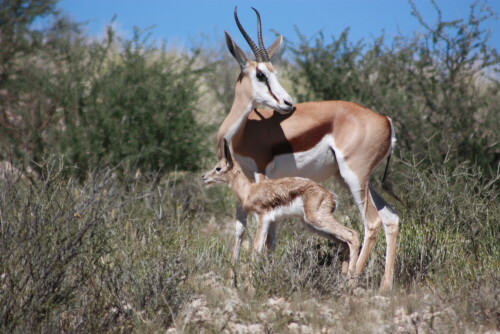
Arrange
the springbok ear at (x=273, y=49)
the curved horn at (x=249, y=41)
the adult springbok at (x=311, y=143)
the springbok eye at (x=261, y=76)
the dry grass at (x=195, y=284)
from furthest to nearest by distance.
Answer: the springbok ear at (x=273, y=49)
the curved horn at (x=249, y=41)
the springbok eye at (x=261, y=76)
the adult springbok at (x=311, y=143)
the dry grass at (x=195, y=284)

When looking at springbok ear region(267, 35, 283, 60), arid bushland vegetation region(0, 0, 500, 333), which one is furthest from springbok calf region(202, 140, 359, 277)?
springbok ear region(267, 35, 283, 60)

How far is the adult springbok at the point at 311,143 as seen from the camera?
6617 mm

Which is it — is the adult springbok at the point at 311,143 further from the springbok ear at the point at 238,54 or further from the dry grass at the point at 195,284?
the dry grass at the point at 195,284

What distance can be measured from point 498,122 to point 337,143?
16.9ft

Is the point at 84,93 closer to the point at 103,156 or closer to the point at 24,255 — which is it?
the point at 103,156

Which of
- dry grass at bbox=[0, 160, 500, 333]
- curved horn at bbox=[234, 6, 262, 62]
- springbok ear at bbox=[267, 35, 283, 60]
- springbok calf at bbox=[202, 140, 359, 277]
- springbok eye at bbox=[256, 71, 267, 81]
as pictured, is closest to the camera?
dry grass at bbox=[0, 160, 500, 333]

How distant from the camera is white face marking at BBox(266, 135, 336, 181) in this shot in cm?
671

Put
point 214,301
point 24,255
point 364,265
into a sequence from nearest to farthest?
point 24,255
point 214,301
point 364,265

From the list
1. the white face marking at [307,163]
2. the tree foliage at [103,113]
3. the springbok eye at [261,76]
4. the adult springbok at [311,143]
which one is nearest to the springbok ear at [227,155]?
the adult springbok at [311,143]

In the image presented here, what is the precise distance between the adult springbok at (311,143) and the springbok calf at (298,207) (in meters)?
0.33

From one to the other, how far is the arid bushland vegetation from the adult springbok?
0.49 m

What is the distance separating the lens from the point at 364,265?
6.52 m

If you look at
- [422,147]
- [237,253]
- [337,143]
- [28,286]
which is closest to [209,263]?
[237,253]

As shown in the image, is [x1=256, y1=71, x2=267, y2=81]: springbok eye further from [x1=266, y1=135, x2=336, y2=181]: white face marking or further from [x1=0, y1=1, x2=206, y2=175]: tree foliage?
[x1=0, y1=1, x2=206, y2=175]: tree foliage
